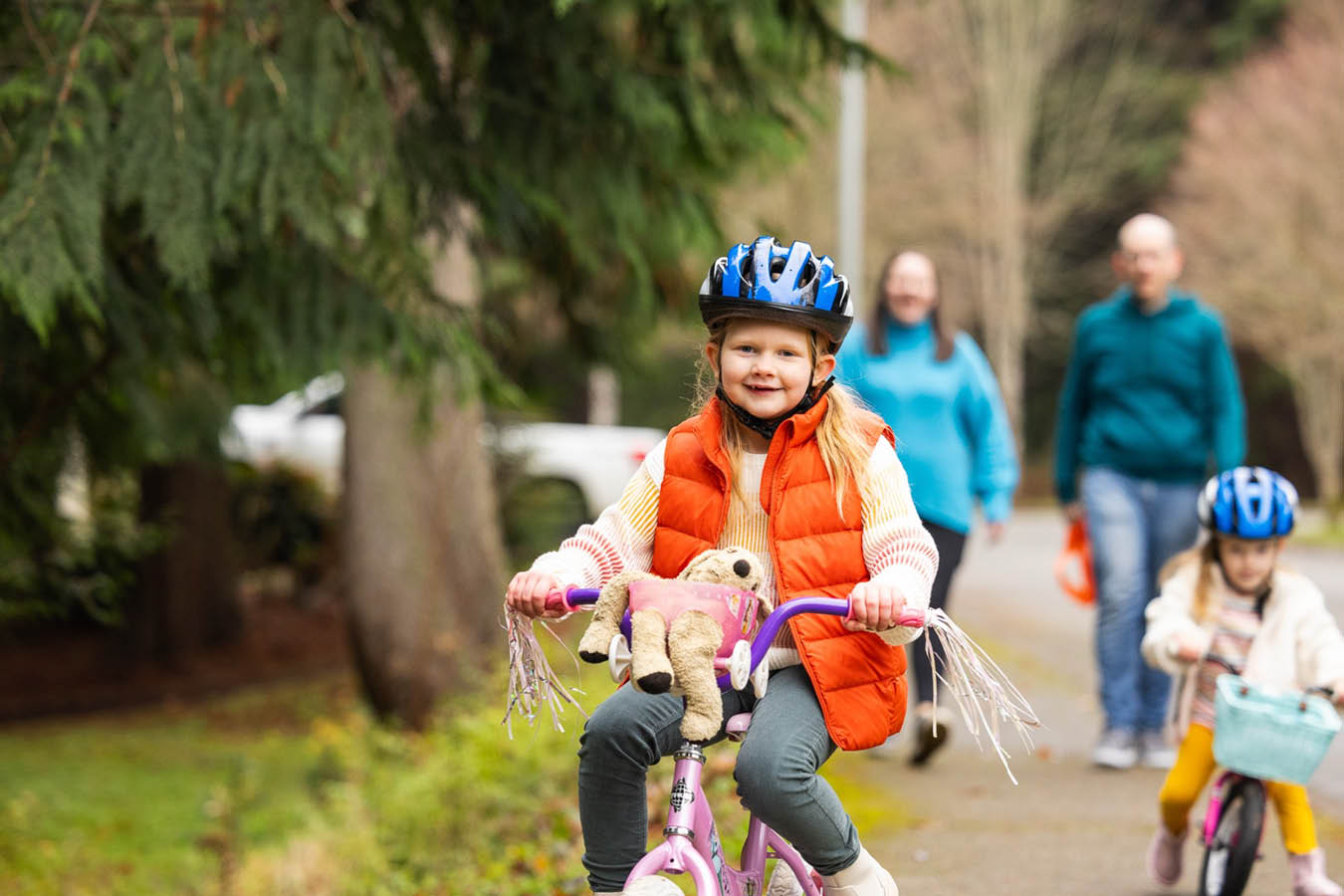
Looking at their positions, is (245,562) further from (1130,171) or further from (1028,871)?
(1130,171)

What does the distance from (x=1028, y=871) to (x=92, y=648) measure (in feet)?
37.1

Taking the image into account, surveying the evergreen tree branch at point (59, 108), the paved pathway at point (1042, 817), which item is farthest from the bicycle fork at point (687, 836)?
the evergreen tree branch at point (59, 108)

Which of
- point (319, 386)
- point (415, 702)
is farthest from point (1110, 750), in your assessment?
point (415, 702)

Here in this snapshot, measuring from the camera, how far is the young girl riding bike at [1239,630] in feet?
14.5

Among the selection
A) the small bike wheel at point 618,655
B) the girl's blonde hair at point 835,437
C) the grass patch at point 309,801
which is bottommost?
the grass patch at point 309,801

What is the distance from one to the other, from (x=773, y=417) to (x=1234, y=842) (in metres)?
2.02

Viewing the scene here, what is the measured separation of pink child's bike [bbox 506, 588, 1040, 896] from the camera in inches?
112

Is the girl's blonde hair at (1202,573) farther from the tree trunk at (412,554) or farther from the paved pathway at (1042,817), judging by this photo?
the tree trunk at (412,554)

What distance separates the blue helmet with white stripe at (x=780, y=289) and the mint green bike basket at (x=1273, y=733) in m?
1.78

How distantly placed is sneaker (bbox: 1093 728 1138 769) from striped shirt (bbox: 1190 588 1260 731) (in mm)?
1926

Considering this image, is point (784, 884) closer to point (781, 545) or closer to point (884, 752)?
point (781, 545)

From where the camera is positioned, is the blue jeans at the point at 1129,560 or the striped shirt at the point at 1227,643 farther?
the blue jeans at the point at 1129,560

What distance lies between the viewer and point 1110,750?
651 centimetres

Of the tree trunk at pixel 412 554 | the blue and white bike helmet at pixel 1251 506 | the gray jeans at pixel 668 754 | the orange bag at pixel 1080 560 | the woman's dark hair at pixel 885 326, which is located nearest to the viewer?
the gray jeans at pixel 668 754
